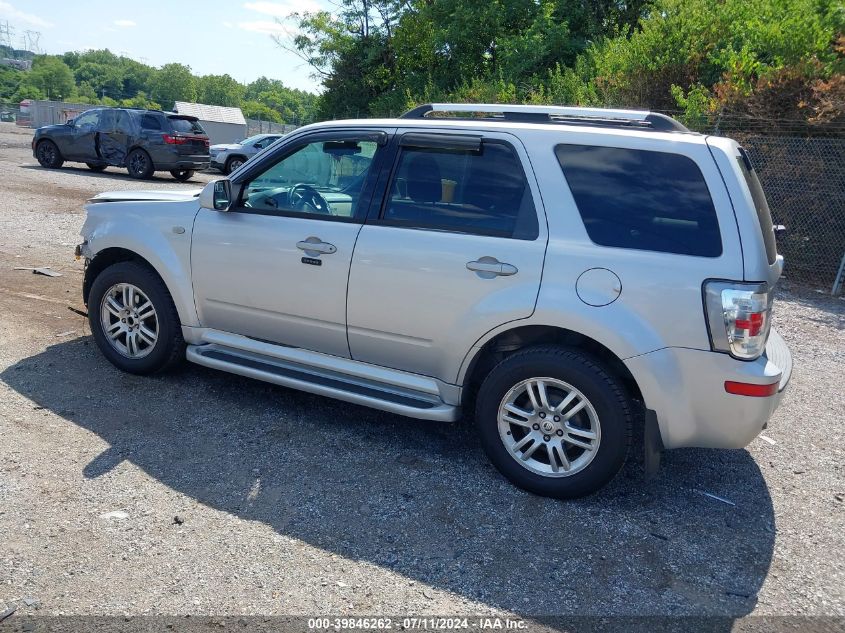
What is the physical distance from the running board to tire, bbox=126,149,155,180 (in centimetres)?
1575

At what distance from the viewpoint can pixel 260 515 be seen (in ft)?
11.7

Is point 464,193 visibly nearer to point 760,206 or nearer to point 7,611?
point 760,206

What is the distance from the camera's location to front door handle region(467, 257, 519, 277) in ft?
12.5

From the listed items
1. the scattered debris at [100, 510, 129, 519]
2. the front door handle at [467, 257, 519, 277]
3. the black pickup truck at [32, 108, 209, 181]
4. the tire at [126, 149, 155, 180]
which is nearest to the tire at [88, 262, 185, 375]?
the scattered debris at [100, 510, 129, 519]

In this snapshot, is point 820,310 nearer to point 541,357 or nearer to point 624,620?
point 541,357

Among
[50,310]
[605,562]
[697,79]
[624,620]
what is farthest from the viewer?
[697,79]

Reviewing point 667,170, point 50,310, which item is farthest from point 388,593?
point 50,310

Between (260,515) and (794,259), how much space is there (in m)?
9.67

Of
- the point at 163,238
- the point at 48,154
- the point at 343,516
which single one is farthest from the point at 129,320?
the point at 48,154

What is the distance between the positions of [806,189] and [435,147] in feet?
27.3

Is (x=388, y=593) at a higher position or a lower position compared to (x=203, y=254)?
lower

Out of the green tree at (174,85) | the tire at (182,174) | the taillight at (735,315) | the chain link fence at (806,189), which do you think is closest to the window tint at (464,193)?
the taillight at (735,315)

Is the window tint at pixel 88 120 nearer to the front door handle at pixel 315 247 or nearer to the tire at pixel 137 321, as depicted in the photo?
the tire at pixel 137 321

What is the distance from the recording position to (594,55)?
16.6 m
